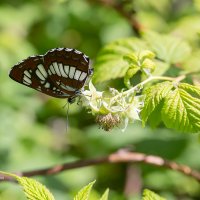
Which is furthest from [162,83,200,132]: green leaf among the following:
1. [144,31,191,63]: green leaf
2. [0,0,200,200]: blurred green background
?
[0,0,200,200]: blurred green background

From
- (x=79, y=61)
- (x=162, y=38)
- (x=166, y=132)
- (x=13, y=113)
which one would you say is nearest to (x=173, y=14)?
(x=166, y=132)

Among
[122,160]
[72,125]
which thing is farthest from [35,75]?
[72,125]

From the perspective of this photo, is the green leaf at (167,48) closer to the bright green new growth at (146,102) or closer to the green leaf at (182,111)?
the bright green new growth at (146,102)

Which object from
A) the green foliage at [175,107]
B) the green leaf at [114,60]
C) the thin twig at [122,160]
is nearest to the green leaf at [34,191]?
the green foliage at [175,107]

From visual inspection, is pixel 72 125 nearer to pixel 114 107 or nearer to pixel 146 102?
pixel 114 107

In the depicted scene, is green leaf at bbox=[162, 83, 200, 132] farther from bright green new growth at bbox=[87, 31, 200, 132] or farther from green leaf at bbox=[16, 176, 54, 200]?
green leaf at bbox=[16, 176, 54, 200]

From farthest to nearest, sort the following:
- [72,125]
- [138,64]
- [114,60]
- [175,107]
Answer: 1. [72,125]
2. [114,60]
3. [138,64]
4. [175,107]

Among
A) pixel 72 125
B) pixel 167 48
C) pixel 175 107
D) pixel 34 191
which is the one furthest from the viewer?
pixel 72 125
